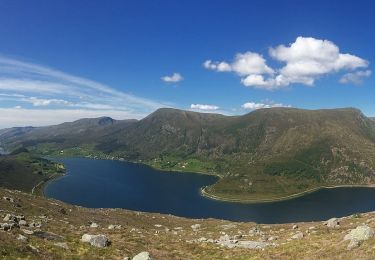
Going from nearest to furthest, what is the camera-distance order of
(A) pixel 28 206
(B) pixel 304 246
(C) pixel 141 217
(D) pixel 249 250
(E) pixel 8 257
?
(E) pixel 8 257
(B) pixel 304 246
(D) pixel 249 250
(A) pixel 28 206
(C) pixel 141 217

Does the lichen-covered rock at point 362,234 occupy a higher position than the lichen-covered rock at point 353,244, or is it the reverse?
the lichen-covered rock at point 362,234

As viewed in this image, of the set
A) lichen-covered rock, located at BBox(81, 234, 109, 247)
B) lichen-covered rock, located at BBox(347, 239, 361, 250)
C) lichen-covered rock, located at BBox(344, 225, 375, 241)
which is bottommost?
lichen-covered rock, located at BBox(81, 234, 109, 247)

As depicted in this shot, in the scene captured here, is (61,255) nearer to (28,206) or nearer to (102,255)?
(102,255)

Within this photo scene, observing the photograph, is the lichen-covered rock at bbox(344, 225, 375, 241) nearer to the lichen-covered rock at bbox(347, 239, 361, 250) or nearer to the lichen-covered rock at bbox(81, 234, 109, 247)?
the lichen-covered rock at bbox(347, 239, 361, 250)

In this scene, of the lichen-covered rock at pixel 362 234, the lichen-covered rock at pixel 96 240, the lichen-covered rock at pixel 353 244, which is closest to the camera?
the lichen-covered rock at pixel 353 244

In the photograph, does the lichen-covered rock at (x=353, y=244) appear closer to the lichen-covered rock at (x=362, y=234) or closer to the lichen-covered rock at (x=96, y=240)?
the lichen-covered rock at (x=362, y=234)

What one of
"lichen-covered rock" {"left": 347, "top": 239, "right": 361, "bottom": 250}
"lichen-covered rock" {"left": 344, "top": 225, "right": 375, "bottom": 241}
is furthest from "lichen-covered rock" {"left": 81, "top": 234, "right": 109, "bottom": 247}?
"lichen-covered rock" {"left": 344, "top": 225, "right": 375, "bottom": 241}

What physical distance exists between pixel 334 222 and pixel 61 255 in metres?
47.9

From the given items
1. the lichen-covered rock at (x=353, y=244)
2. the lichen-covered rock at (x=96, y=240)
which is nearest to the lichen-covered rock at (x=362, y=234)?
the lichen-covered rock at (x=353, y=244)

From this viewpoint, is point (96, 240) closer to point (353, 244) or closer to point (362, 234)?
point (353, 244)

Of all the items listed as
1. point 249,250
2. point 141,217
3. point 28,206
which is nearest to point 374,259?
point 249,250

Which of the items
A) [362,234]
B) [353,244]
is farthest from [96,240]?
[362,234]

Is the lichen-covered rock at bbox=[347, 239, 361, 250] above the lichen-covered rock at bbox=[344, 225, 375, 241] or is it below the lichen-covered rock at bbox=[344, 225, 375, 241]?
below

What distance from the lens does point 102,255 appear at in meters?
38.1
